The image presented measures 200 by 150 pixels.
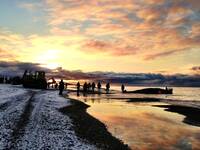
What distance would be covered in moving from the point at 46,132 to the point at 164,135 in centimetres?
636

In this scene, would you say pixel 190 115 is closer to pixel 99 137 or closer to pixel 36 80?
pixel 99 137

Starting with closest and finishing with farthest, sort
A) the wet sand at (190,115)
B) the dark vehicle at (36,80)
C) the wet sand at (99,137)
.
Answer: the wet sand at (99,137) → the wet sand at (190,115) → the dark vehicle at (36,80)

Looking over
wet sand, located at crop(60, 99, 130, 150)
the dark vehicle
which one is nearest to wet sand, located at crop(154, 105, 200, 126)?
wet sand, located at crop(60, 99, 130, 150)

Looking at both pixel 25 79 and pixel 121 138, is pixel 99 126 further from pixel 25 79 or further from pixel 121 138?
pixel 25 79

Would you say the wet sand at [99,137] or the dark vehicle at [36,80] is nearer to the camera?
the wet sand at [99,137]

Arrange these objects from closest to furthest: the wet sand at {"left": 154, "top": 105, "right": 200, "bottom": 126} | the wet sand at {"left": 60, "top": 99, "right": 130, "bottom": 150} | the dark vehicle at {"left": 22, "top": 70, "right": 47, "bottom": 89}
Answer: the wet sand at {"left": 60, "top": 99, "right": 130, "bottom": 150} → the wet sand at {"left": 154, "top": 105, "right": 200, "bottom": 126} → the dark vehicle at {"left": 22, "top": 70, "right": 47, "bottom": 89}

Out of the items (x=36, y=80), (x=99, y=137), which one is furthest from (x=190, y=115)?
(x=36, y=80)

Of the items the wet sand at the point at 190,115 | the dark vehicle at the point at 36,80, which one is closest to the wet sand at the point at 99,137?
the wet sand at the point at 190,115

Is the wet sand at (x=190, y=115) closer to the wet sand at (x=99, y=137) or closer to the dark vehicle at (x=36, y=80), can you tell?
the wet sand at (x=99, y=137)

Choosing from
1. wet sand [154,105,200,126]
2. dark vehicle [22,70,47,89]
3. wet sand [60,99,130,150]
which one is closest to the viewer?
wet sand [60,99,130,150]

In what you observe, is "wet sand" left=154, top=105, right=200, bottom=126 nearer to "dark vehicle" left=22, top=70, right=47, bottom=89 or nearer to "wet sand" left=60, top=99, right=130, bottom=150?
"wet sand" left=60, top=99, right=130, bottom=150

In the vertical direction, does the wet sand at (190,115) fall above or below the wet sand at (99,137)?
below

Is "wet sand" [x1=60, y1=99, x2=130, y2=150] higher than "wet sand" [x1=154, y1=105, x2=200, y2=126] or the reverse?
higher

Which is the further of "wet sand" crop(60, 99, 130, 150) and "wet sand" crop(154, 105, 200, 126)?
"wet sand" crop(154, 105, 200, 126)
